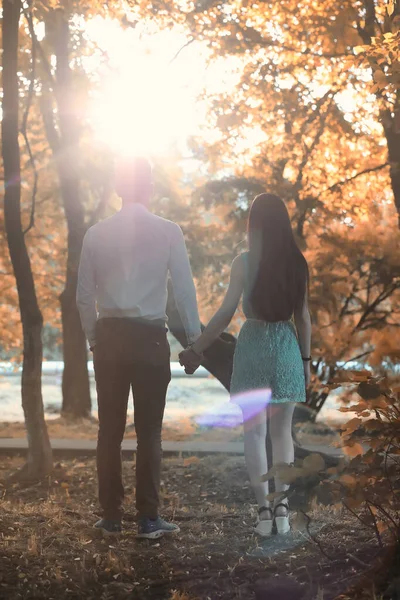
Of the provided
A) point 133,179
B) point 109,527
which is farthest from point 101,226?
point 109,527

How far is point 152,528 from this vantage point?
15.9 ft

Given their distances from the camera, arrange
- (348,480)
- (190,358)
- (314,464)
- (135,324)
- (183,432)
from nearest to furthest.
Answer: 1. (314,464)
2. (348,480)
3. (135,324)
4. (190,358)
5. (183,432)

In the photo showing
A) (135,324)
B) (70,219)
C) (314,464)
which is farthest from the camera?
(70,219)

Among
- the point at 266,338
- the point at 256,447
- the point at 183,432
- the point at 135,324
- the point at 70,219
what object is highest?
the point at 70,219

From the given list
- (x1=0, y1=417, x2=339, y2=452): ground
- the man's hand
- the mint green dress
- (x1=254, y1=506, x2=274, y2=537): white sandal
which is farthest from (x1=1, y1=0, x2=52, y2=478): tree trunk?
(x1=0, y1=417, x2=339, y2=452): ground

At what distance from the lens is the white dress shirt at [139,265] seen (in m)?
4.80

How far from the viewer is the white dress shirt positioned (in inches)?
189

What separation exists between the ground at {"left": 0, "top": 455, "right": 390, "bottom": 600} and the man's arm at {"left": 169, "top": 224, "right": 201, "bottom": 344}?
4.05 ft

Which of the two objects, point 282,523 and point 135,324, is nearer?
point 282,523

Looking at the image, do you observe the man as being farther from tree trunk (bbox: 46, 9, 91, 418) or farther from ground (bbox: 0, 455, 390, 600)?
tree trunk (bbox: 46, 9, 91, 418)

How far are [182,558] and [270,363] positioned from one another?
119 centimetres

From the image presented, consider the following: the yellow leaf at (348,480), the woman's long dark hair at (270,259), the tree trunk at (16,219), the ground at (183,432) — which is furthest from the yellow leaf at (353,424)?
the ground at (183,432)

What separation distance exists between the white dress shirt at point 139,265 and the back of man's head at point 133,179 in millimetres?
60

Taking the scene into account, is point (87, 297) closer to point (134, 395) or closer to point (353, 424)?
point (134, 395)
